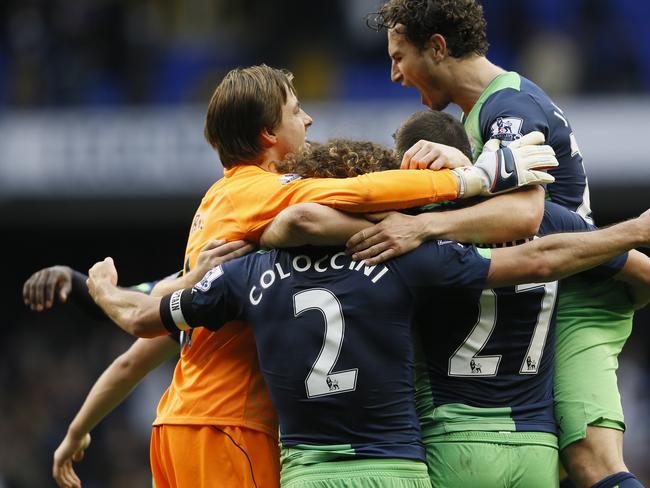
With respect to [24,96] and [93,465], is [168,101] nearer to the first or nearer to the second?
[24,96]

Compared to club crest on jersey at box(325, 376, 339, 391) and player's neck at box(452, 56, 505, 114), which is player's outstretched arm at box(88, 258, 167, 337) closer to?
club crest on jersey at box(325, 376, 339, 391)

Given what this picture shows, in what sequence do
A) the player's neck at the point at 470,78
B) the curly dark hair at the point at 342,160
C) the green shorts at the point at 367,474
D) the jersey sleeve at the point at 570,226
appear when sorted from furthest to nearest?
1. the player's neck at the point at 470,78
2. the jersey sleeve at the point at 570,226
3. the curly dark hair at the point at 342,160
4. the green shorts at the point at 367,474

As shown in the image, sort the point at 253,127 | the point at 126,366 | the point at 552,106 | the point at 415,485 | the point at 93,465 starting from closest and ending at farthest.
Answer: the point at 415,485 < the point at 253,127 < the point at 552,106 < the point at 126,366 < the point at 93,465

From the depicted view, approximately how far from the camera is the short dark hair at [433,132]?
446 cm

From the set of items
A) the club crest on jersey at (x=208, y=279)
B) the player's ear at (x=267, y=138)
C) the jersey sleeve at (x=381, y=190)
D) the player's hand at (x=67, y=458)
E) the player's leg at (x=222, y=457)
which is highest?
the player's ear at (x=267, y=138)

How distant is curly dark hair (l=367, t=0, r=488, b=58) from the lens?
5.34m

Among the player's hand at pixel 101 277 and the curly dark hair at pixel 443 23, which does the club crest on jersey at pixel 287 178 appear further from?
the curly dark hair at pixel 443 23

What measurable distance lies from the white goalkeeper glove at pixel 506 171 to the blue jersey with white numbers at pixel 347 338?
0.79 ft

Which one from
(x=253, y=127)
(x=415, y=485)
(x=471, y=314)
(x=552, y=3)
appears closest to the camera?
(x=415, y=485)

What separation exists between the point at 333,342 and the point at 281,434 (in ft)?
1.35

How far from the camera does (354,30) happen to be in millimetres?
16297

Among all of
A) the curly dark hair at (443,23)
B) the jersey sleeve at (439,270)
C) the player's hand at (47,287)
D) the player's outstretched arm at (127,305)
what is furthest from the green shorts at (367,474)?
the curly dark hair at (443,23)

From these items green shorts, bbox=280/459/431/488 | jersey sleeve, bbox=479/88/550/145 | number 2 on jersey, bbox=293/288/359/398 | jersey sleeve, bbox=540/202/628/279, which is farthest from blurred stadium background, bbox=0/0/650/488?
green shorts, bbox=280/459/431/488

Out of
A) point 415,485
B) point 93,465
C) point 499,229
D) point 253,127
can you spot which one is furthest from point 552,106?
point 93,465
